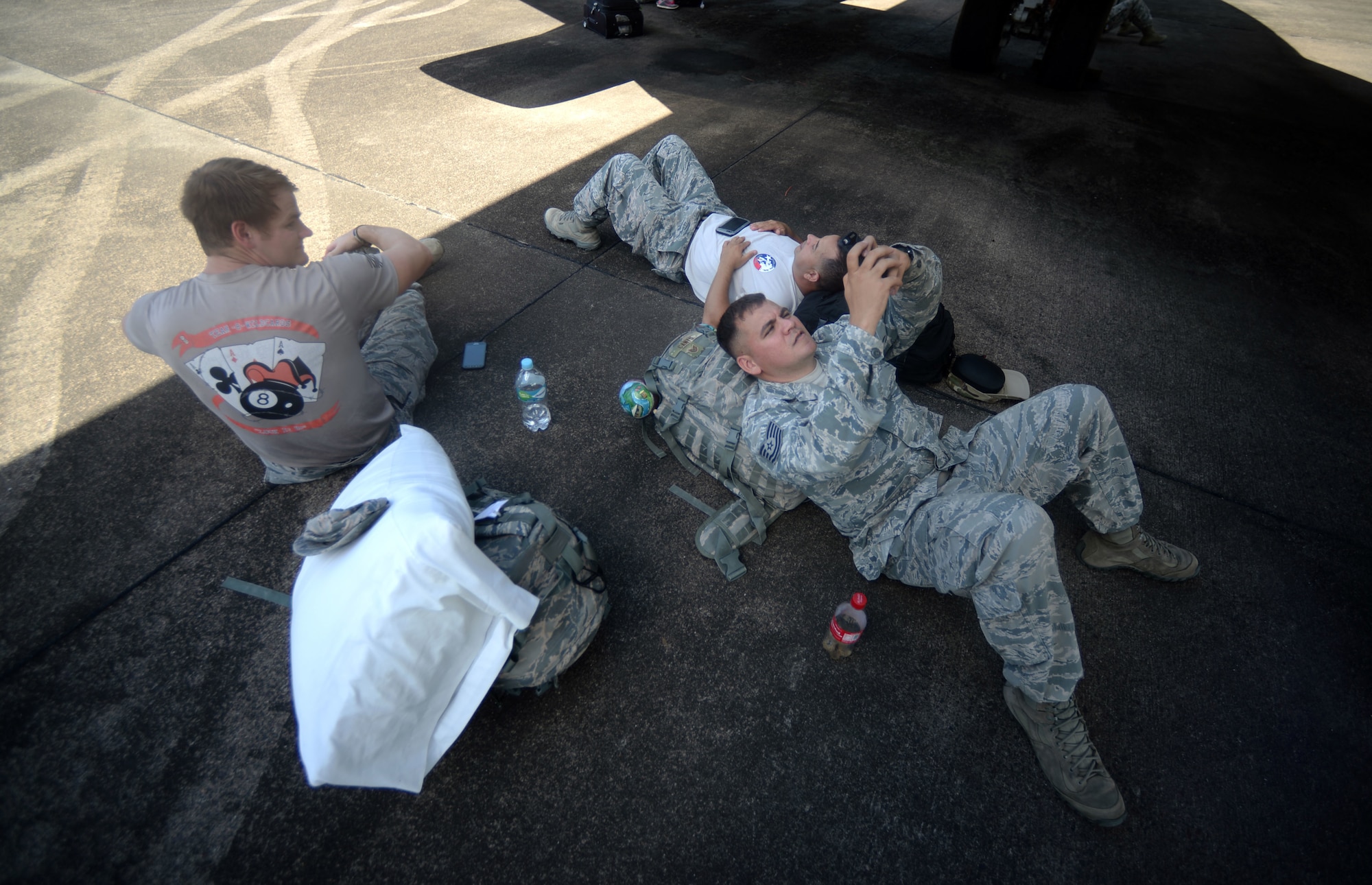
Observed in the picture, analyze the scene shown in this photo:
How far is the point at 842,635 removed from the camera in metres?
2.26

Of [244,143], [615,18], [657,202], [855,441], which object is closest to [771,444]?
[855,441]

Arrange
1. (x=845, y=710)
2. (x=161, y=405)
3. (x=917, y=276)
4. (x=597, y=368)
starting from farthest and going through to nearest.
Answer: (x=597, y=368) < (x=161, y=405) < (x=917, y=276) < (x=845, y=710)

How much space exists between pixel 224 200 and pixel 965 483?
2906 mm

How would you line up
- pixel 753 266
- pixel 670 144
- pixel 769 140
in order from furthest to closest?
pixel 769 140 < pixel 670 144 < pixel 753 266

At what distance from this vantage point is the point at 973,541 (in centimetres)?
200

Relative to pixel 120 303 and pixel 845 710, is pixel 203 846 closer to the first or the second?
pixel 845 710

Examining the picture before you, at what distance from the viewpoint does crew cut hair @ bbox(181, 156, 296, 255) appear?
84.7 inches

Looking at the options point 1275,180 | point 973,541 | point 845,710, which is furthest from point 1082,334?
point 1275,180

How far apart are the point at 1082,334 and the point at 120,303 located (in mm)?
5970

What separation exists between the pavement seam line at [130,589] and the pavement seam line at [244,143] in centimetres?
260

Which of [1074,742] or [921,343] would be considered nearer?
[1074,742]

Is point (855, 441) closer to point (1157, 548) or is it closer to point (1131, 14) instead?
point (1157, 548)

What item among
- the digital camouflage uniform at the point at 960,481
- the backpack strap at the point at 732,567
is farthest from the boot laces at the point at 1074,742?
the backpack strap at the point at 732,567

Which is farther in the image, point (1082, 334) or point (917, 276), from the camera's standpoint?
point (1082, 334)
